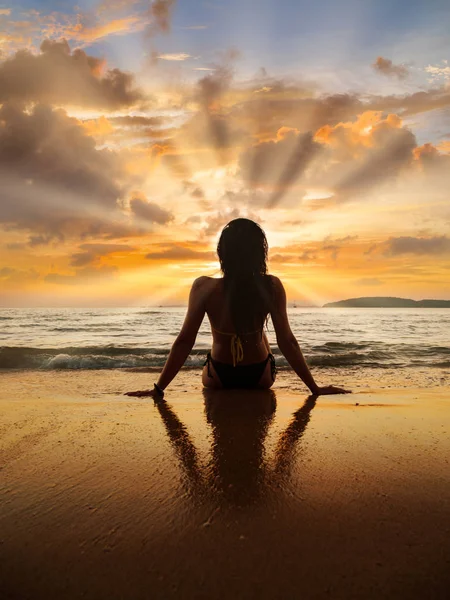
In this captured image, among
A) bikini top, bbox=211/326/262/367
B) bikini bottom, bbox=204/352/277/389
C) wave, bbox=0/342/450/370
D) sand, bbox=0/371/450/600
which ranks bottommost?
wave, bbox=0/342/450/370

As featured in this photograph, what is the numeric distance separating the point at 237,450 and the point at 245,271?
172 centimetres

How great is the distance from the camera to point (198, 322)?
3.75 meters

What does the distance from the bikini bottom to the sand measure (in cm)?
99

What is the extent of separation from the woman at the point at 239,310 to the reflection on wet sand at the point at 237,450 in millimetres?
397

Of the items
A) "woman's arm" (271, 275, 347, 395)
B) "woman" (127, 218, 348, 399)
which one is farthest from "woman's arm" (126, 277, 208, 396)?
"woman's arm" (271, 275, 347, 395)

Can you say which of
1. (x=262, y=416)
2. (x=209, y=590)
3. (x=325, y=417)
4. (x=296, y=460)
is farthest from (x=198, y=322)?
(x=209, y=590)

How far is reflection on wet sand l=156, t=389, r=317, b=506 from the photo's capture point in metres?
1.73

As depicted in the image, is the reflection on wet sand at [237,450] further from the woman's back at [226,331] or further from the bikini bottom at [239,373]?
the woman's back at [226,331]

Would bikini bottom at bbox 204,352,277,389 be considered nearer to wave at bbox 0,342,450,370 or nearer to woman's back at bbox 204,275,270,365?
woman's back at bbox 204,275,270,365

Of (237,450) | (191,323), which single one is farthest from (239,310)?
(237,450)

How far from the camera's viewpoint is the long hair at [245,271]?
141 inches

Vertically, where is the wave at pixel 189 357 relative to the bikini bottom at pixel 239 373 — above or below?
below

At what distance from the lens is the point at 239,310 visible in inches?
146

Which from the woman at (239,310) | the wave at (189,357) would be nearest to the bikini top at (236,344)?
the woman at (239,310)
